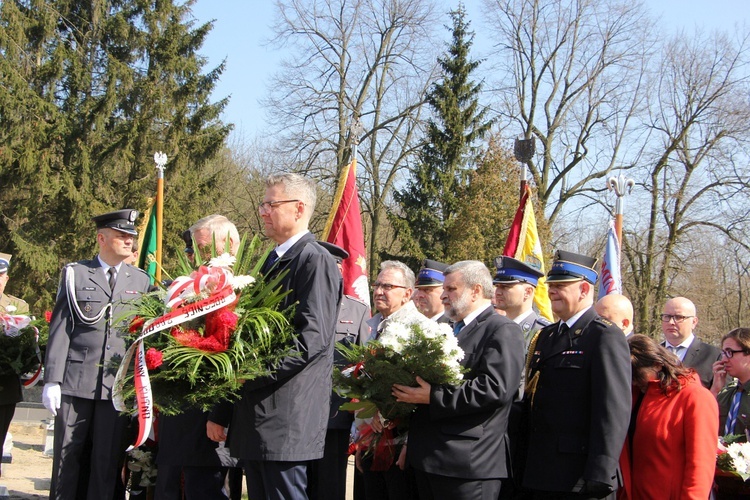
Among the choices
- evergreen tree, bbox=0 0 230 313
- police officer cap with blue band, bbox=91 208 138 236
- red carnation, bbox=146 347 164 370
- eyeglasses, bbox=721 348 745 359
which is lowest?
red carnation, bbox=146 347 164 370

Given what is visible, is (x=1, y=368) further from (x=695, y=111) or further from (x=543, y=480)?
(x=695, y=111)

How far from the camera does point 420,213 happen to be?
92.6 feet

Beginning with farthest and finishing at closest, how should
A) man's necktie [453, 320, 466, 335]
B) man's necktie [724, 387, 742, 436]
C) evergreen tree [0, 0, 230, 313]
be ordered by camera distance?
evergreen tree [0, 0, 230, 313], man's necktie [724, 387, 742, 436], man's necktie [453, 320, 466, 335]

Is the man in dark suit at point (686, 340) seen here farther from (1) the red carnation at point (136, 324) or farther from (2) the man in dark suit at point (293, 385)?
(1) the red carnation at point (136, 324)

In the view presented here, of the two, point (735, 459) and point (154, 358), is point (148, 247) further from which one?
point (735, 459)

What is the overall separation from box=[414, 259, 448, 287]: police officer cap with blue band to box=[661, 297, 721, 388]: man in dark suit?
7.39ft

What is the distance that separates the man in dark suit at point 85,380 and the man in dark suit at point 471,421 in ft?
7.84

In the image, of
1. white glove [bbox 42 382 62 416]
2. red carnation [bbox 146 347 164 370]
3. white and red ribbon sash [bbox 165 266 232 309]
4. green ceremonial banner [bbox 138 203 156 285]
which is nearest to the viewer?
red carnation [bbox 146 347 164 370]

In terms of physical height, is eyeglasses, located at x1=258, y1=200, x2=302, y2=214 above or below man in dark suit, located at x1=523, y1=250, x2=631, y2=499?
above

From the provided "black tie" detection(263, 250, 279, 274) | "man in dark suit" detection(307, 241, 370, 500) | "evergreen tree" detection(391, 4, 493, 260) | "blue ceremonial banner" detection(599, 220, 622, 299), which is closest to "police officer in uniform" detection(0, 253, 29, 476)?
"man in dark suit" detection(307, 241, 370, 500)

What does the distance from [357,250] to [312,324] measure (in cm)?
526

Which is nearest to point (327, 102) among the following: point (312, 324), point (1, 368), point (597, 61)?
point (597, 61)

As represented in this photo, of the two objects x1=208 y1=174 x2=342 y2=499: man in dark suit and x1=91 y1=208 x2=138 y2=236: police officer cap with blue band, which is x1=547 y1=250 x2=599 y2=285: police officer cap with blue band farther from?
x1=91 y1=208 x2=138 y2=236: police officer cap with blue band

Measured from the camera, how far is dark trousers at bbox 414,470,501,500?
4098 mm
